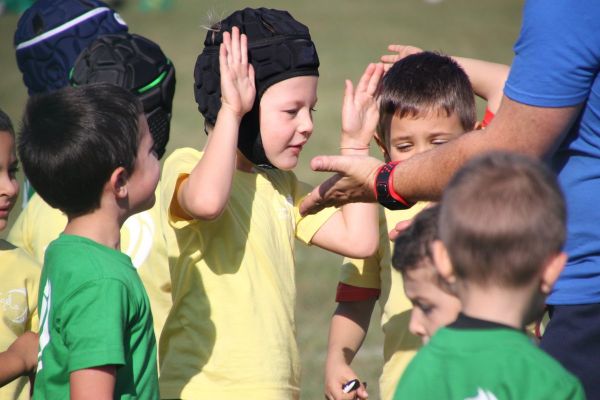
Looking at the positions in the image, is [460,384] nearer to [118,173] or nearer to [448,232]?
[448,232]

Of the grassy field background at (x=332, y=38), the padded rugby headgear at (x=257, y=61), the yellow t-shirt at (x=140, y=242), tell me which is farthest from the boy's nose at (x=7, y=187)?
the grassy field background at (x=332, y=38)

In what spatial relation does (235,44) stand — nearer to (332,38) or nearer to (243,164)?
(243,164)

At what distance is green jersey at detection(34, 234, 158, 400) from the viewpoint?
2910mm

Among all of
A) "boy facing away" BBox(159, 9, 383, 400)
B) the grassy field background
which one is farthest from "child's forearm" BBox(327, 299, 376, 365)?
the grassy field background

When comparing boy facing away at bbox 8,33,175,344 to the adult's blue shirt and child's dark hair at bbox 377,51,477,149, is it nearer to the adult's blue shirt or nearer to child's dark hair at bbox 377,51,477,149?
child's dark hair at bbox 377,51,477,149

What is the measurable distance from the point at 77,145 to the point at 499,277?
4.94ft

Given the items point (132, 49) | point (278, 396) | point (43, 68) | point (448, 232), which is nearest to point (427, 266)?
point (448, 232)

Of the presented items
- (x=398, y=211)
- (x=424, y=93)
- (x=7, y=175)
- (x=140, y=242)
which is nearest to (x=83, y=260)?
(x=7, y=175)

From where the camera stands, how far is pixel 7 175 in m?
3.79

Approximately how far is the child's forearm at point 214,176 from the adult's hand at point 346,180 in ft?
0.98

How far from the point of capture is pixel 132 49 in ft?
14.6

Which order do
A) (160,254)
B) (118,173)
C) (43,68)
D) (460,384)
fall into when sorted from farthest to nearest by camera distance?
(43,68), (160,254), (118,173), (460,384)

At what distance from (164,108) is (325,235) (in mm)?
1078

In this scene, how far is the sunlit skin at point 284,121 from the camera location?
3668mm
